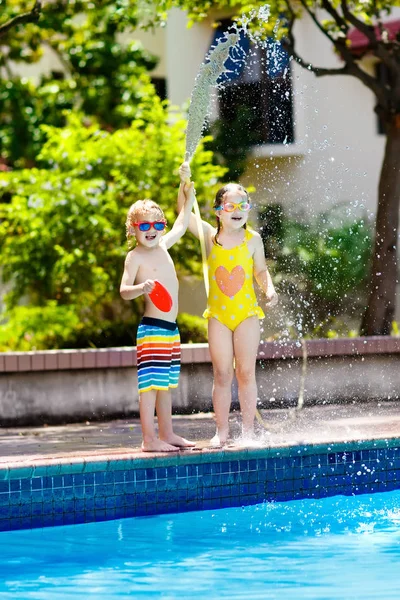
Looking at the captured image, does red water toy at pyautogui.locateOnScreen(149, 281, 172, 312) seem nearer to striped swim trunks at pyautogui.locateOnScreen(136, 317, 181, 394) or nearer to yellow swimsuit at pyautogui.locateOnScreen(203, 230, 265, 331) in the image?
striped swim trunks at pyautogui.locateOnScreen(136, 317, 181, 394)

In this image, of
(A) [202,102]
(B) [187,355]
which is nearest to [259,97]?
(B) [187,355]

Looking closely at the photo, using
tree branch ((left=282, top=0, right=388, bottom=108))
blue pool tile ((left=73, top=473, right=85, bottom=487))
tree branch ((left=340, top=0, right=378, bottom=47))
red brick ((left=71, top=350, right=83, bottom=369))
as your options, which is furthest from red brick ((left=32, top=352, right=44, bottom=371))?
tree branch ((left=340, top=0, right=378, bottom=47))

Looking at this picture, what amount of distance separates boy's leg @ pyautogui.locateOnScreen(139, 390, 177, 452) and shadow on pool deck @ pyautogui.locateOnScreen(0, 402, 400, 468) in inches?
3.8

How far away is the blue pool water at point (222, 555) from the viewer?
15.7 ft

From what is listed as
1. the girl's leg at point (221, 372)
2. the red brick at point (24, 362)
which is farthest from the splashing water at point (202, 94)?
the red brick at point (24, 362)

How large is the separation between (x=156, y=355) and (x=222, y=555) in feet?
4.70

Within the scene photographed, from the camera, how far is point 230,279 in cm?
691

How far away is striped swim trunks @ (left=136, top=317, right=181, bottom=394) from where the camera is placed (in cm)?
650

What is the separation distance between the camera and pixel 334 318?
523 inches

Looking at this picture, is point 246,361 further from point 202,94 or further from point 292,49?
point 292,49

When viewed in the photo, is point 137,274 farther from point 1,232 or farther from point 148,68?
point 148,68

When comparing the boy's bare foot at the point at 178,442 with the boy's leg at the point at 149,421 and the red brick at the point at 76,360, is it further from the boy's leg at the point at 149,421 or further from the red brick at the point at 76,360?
the red brick at the point at 76,360

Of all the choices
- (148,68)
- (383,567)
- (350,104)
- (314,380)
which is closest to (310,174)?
(350,104)

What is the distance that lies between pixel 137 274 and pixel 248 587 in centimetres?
235
